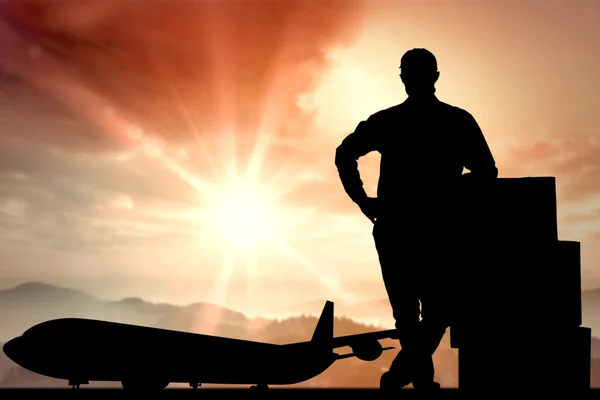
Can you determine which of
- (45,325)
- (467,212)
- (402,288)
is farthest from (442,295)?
(45,325)

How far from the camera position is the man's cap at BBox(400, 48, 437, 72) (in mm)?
4402

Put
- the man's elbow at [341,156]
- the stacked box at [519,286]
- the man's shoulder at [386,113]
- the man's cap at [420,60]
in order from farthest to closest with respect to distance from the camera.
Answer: the man's elbow at [341,156] < the man's shoulder at [386,113] < the man's cap at [420,60] < the stacked box at [519,286]

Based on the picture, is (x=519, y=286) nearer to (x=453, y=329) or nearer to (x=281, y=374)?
(x=453, y=329)

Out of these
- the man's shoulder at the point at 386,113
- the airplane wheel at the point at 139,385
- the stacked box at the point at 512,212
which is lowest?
the airplane wheel at the point at 139,385

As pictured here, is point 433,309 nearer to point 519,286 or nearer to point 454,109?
point 519,286

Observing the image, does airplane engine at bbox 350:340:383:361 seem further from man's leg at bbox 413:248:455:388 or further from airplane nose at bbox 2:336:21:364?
man's leg at bbox 413:248:455:388

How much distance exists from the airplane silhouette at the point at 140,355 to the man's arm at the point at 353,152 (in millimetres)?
27726

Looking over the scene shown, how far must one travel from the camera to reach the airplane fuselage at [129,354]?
2942 centimetres

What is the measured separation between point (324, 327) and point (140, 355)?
27965 mm

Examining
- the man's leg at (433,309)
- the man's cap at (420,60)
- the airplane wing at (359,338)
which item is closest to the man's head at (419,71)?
the man's cap at (420,60)

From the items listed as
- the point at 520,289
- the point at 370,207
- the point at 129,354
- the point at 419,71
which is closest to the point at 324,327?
the point at 129,354

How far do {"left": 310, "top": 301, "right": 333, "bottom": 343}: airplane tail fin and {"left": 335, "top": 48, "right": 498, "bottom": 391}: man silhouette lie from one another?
172ft

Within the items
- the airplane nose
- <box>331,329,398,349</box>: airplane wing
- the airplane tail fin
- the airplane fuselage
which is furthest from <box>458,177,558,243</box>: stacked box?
the airplane tail fin

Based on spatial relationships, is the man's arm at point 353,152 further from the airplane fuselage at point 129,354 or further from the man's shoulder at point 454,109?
the airplane fuselage at point 129,354
